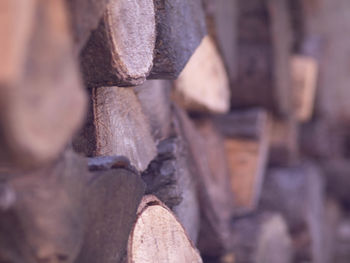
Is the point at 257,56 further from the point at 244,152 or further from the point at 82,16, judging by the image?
the point at 82,16

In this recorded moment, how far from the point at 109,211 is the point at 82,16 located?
28cm

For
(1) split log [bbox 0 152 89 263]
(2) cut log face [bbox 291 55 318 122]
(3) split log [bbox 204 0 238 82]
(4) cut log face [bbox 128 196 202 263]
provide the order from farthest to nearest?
(2) cut log face [bbox 291 55 318 122] < (3) split log [bbox 204 0 238 82] < (4) cut log face [bbox 128 196 202 263] < (1) split log [bbox 0 152 89 263]

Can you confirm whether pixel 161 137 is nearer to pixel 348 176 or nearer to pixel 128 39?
pixel 128 39

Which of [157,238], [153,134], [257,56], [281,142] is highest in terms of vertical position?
[257,56]

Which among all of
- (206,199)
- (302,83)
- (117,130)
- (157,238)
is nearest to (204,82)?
(206,199)

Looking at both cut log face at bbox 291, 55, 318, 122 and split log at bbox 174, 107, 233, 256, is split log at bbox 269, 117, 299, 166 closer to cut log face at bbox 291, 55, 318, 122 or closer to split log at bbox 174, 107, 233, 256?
cut log face at bbox 291, 55, 318, 122

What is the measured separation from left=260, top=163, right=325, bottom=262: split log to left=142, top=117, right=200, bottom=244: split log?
85 cm

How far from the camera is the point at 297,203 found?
2170 mm

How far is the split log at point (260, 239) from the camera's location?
5.32 ft

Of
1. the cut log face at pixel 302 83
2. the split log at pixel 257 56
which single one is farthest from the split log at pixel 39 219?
the cut log face at pixel 302 83

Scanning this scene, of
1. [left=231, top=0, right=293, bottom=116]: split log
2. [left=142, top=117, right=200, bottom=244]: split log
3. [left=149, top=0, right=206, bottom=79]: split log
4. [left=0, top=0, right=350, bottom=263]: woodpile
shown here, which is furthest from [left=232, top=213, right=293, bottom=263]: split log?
[left=149, top=0, right=206, bottom=79]: split log

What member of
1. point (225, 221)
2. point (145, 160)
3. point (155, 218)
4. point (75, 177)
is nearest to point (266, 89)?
point (225, 221)

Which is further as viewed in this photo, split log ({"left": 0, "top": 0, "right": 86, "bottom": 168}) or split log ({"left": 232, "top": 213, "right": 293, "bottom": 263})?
split log ({"left": 232, "top": 213, "right": 293, "bottom": 263})

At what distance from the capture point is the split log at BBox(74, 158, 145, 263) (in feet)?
2.30
